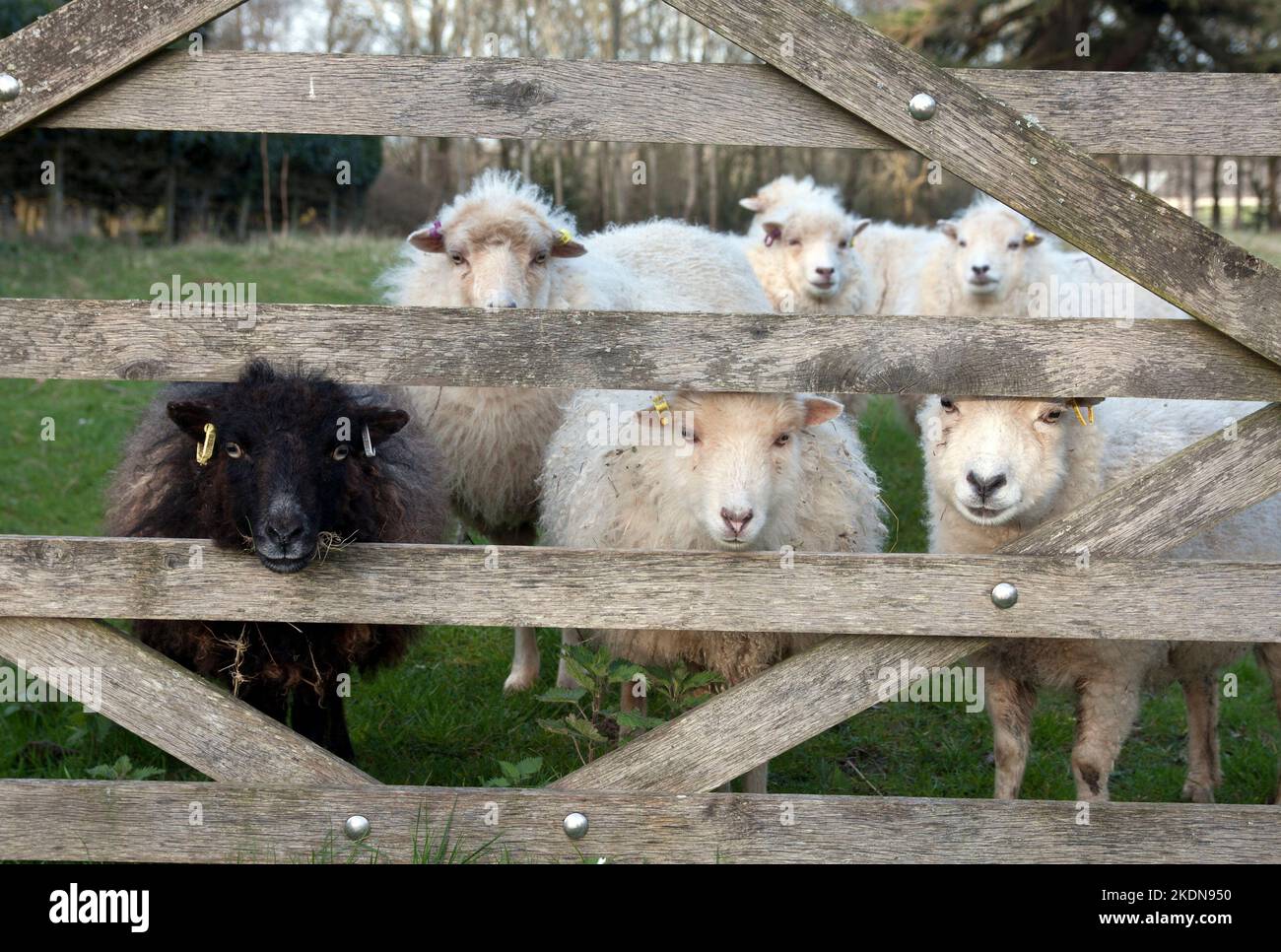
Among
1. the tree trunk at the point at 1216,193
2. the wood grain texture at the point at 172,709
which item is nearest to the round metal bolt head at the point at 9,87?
the wood grain texture at the point at 172,709

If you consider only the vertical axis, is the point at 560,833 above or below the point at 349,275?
below

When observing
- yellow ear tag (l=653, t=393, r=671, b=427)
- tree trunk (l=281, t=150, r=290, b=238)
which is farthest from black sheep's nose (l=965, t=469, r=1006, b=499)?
tree trunk (l=281, t=150, r=290, b=238)

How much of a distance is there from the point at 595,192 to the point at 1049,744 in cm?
1554

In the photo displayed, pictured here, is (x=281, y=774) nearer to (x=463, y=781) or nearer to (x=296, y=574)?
(x=296, y=574)

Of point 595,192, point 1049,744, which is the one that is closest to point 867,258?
point 1049,744

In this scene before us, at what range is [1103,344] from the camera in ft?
9.87

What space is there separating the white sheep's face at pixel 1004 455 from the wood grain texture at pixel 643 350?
0.85 meters

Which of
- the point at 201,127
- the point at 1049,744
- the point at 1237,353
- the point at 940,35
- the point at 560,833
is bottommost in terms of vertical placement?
the point at 1049,744

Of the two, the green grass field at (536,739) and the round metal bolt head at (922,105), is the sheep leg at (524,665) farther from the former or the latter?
the round metal bolt head at (922,105)

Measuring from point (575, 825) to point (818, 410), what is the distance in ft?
5.29

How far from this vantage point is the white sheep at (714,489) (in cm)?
384

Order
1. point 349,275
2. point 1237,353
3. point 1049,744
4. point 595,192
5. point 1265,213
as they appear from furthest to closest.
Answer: point 1265,213 → point 595,192 → point 349,275 → point 1049,744 → point 1237,353

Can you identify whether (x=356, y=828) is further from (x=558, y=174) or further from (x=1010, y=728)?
(x=558, y=174)

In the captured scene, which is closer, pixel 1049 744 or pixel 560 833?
pixel 560 833
